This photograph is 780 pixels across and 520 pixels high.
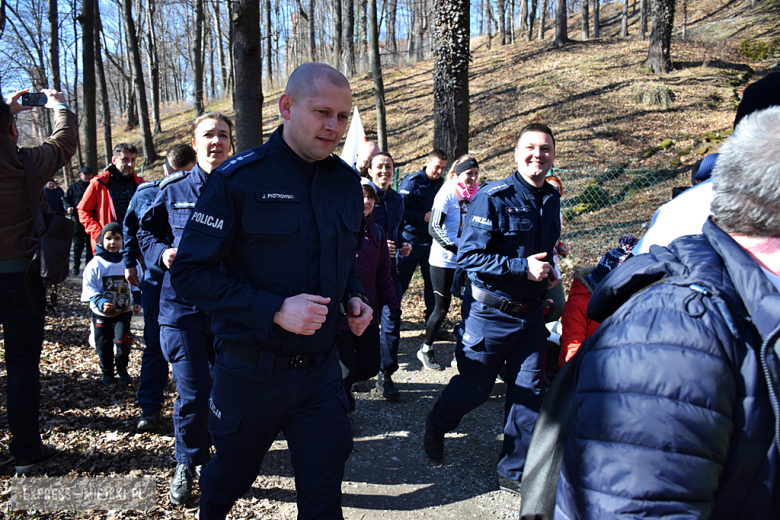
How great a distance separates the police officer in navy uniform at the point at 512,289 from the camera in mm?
3398

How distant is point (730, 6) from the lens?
30641 millimetres

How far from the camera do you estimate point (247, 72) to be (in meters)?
5.78

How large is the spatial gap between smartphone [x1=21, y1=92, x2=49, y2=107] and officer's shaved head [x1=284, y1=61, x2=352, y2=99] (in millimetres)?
2212

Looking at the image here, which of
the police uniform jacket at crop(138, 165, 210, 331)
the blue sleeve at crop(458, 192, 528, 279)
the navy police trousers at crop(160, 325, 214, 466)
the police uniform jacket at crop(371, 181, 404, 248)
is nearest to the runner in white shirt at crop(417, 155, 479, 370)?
the police uniform jacket at crop(371, 181, 404, 248)

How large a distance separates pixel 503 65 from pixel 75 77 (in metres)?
23.5

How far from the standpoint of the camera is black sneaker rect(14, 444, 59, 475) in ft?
11.4

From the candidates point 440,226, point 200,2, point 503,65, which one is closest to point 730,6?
point 503,65

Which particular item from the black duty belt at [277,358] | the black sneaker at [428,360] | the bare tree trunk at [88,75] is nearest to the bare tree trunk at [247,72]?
the black sneaker at [428,360]

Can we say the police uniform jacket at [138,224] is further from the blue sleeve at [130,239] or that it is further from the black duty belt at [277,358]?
the black duty belt at [277,358]

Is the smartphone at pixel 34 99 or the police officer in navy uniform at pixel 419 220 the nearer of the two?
the smartphone at pixel 34 99

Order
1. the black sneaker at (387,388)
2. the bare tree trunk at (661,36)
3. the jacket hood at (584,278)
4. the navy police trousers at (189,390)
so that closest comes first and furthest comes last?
the navy police trousers at (189,390) → the jacket hood at (584,278) → the black sneaker at (387,388) → the bare tree trunk at (661,36)

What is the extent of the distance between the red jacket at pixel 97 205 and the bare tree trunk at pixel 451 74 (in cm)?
490

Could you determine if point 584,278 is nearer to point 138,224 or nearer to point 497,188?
point 497,188

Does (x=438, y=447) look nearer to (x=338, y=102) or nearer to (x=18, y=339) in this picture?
(x=338, y=102)
